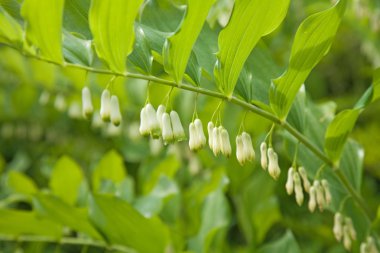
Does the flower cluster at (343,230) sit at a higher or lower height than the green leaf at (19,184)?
higher

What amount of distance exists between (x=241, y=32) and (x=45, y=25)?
15.8 inches

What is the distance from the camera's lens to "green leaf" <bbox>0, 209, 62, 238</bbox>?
187 cm

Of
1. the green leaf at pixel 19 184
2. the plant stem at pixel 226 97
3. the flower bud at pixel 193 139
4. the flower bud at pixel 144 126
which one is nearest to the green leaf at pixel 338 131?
the plant stem at pixel 226 97

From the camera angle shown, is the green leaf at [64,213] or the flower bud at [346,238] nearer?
the flower bud at [346,238]

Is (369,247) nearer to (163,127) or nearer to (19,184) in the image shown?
(163,127)

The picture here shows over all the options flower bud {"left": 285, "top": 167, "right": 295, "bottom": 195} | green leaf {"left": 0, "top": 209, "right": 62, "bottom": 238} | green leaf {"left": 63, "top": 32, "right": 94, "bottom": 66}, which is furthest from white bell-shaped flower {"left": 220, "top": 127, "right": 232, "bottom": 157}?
green leaf {"left": 0, "top": 209, "right": 62, "bottom": 238}

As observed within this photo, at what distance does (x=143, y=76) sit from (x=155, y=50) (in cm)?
8

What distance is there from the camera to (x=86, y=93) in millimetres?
1302

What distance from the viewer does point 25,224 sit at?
6.33 ft

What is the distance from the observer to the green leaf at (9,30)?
3.69ft

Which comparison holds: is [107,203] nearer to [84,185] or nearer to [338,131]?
[84,185]

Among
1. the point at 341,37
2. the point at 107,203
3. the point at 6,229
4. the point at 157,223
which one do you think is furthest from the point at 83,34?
the point at 341,37

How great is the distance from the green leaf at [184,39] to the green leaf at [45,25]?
0.22 meters

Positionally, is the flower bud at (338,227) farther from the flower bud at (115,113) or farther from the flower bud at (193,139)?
the flower bud at (115,113)
